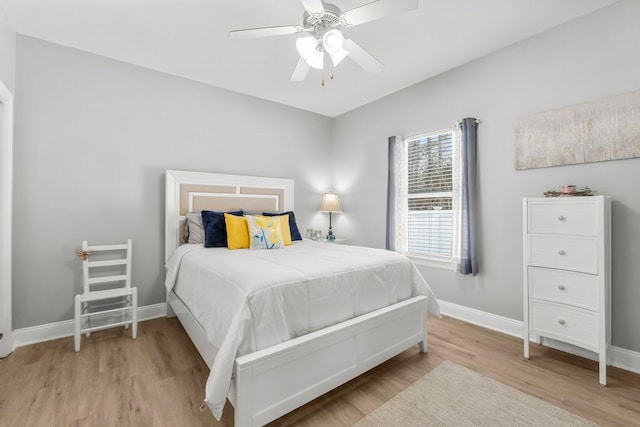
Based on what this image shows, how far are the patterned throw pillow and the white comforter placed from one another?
0.34 metres

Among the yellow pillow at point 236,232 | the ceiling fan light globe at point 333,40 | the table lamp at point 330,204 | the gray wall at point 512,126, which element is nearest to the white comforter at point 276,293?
the yellow pillow at point 236,232

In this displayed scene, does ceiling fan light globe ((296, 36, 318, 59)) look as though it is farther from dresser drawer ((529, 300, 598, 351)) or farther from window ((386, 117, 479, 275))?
dresser drawer ((529, 300, 598, 351))

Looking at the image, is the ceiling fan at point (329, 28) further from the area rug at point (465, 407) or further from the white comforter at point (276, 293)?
the area rug at point (465, 407)

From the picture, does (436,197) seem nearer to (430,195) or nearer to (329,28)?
(430,195)

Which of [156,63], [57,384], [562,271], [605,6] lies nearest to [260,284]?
[57,384]

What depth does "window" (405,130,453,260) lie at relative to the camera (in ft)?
10.6

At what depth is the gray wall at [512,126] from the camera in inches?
82.2

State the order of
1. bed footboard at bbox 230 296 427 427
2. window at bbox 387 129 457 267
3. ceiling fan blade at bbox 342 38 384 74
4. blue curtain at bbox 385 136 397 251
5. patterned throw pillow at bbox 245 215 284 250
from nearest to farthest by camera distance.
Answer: bed footboard at bbox 230 296 427 427
ceiling fan blade at bbox 342 38 384 74
patterned throw pillow at bbox 245 215 284 250
window at bbox 387 129 457 267
blue curtain at bbox 385 136 397 251

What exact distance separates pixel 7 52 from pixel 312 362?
333 cm

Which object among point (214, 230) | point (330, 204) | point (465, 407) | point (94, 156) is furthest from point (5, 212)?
point (465, 407)

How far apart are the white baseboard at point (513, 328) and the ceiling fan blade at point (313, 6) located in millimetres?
2947

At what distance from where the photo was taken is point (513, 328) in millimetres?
2633

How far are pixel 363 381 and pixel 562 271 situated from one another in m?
1.63

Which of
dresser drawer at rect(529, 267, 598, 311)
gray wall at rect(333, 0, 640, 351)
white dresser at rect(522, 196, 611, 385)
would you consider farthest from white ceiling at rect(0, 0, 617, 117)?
dresser drawer at rect(529, 267, 598, 311)
